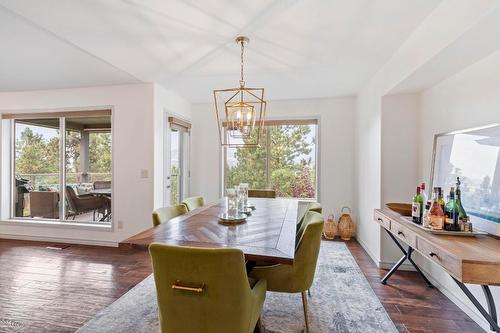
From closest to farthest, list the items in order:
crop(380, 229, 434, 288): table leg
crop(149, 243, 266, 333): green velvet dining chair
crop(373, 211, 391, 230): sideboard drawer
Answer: crop(149, 243, 266, 333): green velvet dining chair < crop(373, 211, 391, 230): sideboard drawer < crop(380, 229, 434, 288): table leg

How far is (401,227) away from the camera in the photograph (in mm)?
2264

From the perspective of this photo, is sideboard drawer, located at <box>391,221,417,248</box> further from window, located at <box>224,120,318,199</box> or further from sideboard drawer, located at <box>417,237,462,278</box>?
window, located at <box>224,120,318,199</box>

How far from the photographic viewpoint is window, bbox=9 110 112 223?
421cm

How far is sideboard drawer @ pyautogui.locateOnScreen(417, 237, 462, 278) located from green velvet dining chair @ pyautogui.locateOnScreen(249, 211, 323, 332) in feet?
2.35

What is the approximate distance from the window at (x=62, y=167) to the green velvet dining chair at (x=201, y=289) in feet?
11.1

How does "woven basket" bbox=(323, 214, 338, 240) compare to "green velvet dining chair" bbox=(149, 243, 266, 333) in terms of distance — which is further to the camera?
"woven basket" bbox=(323, 214, 338, 240)

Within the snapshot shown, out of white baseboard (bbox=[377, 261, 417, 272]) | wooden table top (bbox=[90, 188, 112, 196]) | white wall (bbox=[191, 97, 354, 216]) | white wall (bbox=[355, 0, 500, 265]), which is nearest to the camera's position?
white wall (bbox=[355, 0, 500, 265])

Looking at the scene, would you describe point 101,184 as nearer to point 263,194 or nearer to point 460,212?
point 263,194

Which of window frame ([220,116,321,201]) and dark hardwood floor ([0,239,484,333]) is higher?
window frame ([220,116,321,201])

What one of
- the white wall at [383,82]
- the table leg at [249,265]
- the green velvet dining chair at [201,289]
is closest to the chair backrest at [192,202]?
the table leg at [249,265]

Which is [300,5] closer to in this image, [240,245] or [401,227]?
[240,245]

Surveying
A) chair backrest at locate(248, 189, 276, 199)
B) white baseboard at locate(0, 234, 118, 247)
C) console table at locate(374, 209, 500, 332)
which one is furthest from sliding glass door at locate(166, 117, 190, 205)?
console table at locate(374, 209, 500, 332)

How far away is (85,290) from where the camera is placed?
103 inches

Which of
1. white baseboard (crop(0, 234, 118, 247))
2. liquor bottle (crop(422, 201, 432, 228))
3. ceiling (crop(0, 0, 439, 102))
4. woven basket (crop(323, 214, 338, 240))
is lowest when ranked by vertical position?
white baseboard (crop(0, 234, 118, 247))
